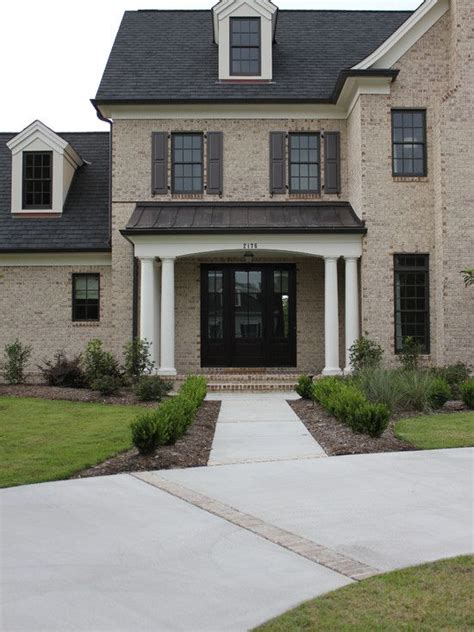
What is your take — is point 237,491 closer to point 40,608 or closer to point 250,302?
point 40,608

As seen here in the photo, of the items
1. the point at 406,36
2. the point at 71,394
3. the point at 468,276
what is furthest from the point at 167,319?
the point at 406,36

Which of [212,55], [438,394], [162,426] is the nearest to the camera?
[162,426]

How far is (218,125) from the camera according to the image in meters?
19.1

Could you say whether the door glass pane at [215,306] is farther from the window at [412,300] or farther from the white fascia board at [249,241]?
the window at [412,300]

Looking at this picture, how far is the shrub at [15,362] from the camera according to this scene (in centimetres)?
1819

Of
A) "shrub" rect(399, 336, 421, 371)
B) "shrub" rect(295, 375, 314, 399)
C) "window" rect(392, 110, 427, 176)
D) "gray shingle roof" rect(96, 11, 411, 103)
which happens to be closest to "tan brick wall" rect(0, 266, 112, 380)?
"gray shingle roof" rect(96, 11, 411, 103)

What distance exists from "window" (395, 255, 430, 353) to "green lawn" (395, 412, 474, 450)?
205 inches

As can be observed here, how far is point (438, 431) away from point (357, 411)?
1.47 m

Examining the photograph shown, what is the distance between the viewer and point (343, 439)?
956 centimetres

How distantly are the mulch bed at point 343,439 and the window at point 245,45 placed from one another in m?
11.8

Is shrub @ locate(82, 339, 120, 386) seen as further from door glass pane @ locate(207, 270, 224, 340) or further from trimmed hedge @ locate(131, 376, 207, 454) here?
trimmed hedge @ locate(131, 376, 207, 454)

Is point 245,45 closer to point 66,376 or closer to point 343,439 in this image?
point 66,376

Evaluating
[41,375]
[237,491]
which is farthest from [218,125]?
[237,491]

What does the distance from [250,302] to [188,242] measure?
2.76m
